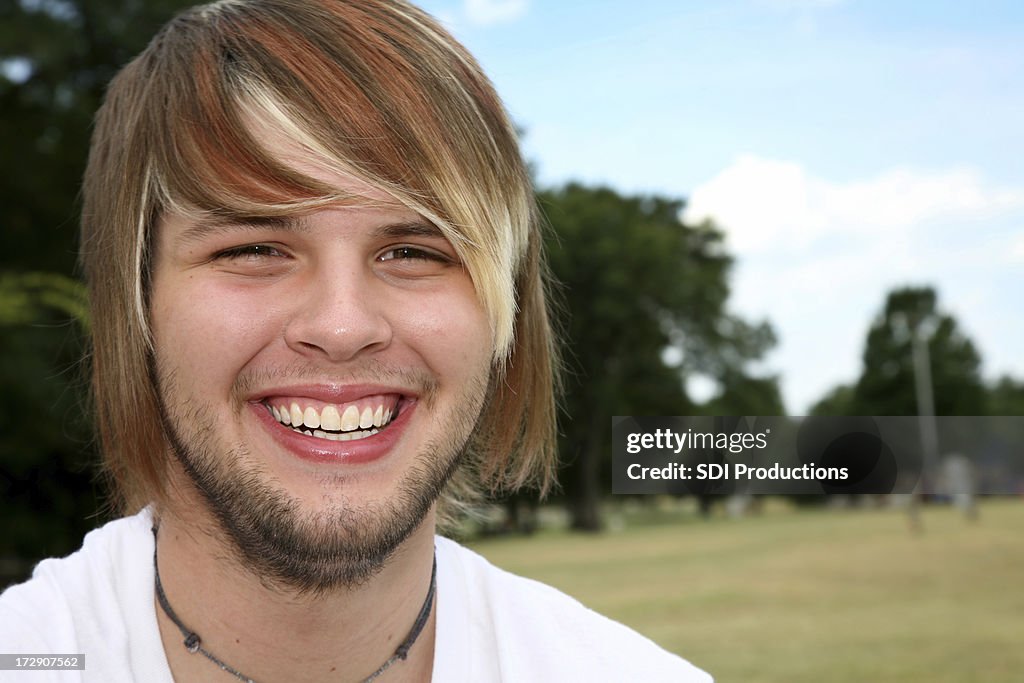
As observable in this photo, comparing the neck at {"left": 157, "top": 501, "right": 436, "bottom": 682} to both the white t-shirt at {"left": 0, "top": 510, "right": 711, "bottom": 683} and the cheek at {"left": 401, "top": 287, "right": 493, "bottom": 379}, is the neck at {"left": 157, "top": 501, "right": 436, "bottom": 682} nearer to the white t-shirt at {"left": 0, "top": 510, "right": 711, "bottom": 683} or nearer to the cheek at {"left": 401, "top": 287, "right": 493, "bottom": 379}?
the white t-shirt at {"left": 0, "top": 510, "right": 711, "bottom": 683}

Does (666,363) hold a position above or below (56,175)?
below

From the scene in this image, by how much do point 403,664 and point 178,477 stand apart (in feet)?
2.36

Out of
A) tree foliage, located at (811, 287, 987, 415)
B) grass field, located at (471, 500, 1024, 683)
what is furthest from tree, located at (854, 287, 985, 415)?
grass field, located at (471, 500, 1024, 683)

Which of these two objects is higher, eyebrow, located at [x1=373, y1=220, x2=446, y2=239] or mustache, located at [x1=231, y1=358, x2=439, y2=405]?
eyebrow, located at [x1=373, y1=220, x2=446, y2=239]

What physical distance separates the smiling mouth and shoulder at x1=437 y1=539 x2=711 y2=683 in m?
0.60

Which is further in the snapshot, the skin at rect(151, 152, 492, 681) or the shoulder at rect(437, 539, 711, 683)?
the shoulder at rect(437, 539, 711, 683)

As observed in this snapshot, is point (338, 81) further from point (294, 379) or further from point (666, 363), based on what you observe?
point (666, 363)

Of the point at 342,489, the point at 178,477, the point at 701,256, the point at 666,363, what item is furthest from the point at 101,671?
the point at 701,256

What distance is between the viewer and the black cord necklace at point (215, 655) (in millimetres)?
2295

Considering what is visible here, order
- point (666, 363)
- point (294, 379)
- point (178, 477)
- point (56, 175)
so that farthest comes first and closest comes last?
point (666, 363) < point (56, 175) < point (178, 477) < point (294, 379)

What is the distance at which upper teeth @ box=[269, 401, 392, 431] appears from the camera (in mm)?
2131

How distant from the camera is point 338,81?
2.20 meters

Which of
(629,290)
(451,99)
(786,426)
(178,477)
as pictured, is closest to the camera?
(451,99)

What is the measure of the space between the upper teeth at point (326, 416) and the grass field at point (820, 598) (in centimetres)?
930
